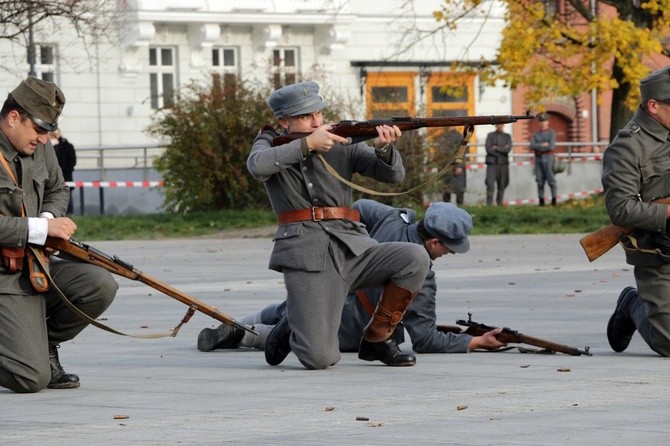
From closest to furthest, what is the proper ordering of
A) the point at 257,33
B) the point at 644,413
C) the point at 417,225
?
1. the point at 644,413
2. the point at 417,225
3. the point at 257,33

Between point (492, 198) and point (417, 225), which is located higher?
point (417, 225)

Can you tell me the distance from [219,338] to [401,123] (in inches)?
88.8

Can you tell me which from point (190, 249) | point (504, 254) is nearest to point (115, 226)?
point (190, 249)

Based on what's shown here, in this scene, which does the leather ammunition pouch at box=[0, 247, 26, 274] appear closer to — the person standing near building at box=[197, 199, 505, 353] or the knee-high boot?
the person standing near building at box=[197, 199, 505, 353]

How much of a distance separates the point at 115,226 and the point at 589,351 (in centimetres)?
1893

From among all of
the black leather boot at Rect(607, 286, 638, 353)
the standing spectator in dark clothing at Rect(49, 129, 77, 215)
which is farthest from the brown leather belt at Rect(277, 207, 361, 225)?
the standing spectator in dark clothing at Rect(49, 129, 77, 215)

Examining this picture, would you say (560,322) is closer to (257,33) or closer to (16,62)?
(16,62)

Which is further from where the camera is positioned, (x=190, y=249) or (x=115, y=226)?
(x=115, y=226)

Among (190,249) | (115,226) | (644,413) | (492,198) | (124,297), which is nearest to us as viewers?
(644,413)

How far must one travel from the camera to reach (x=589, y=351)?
33.9 ft

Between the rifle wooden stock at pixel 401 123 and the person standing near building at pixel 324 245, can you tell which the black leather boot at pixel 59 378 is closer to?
the person standing near building at pixel 324 245

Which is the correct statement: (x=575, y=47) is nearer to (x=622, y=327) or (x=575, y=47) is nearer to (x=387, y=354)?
(x=622, y=327)

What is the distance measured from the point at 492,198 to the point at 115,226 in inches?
411

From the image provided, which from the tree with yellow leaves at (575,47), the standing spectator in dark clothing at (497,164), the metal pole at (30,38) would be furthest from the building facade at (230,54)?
the tree with yellow leaves at (575,47)
